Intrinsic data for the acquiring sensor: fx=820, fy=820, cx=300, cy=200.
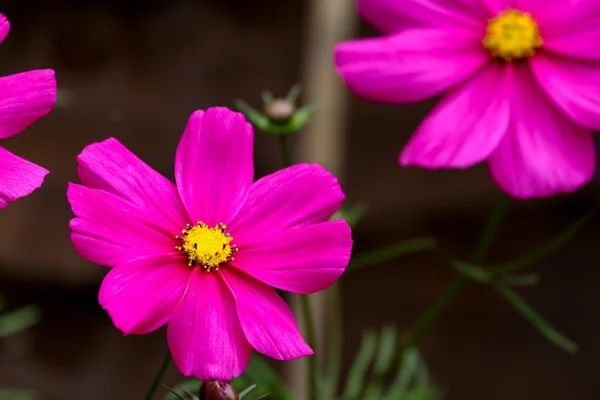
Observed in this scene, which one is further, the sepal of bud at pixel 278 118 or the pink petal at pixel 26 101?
the sepal of bud at pixel 278 118

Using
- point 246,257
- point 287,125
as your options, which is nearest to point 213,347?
point 246,257

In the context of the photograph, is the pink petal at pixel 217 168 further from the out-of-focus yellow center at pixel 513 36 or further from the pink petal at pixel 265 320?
the out-of-focus yellow center at pixel 513 36

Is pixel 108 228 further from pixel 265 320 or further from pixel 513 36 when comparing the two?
pixel 513 36

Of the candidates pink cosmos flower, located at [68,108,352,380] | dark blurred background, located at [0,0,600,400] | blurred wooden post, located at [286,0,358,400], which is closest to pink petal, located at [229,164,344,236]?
pink cosmos flower, located at [68,108,352,380]

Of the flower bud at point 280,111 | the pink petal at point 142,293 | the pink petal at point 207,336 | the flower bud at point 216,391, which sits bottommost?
the flower bud at point 216,391

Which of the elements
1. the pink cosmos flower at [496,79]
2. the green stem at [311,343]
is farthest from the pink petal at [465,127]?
the green stem at [311,343]

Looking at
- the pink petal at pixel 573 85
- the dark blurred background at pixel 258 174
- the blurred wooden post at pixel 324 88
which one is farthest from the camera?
the blurred wooden post at pixel 324 88

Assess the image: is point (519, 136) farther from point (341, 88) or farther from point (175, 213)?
point (341, 88)
